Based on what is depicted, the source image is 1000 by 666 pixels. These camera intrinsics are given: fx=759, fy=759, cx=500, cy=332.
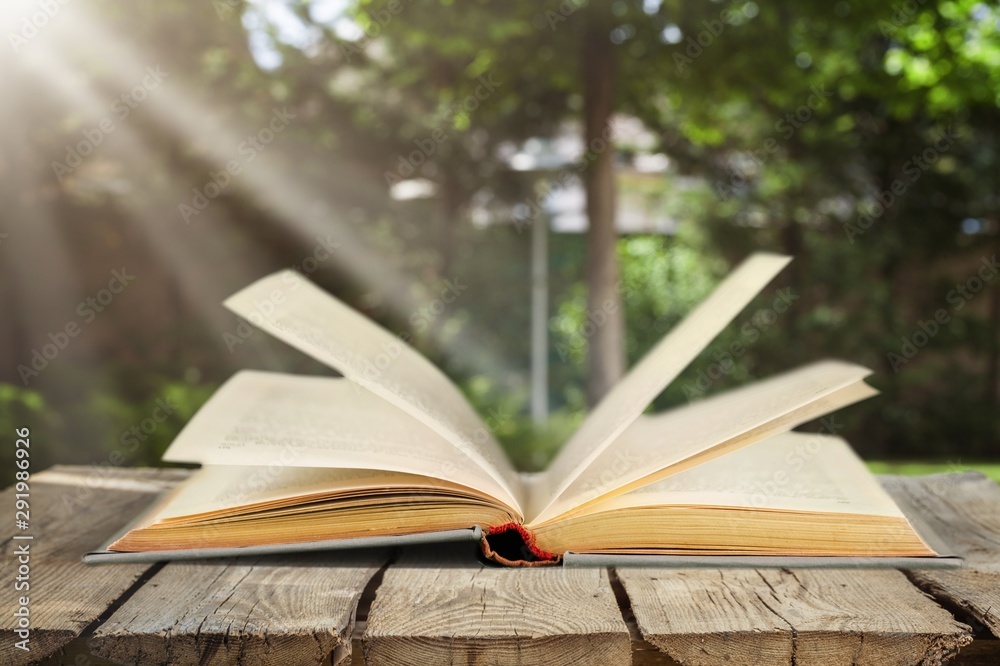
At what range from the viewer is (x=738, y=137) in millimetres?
8547

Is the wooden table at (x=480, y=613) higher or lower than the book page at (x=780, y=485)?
lower

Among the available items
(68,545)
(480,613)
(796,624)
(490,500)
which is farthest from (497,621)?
(68,545)

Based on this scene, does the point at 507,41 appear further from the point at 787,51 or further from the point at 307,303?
the point at 307,303

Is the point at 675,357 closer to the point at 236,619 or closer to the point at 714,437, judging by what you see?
the point at 714,437

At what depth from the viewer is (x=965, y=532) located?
3.47 feet

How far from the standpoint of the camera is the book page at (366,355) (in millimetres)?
895

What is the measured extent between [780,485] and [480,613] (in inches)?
18.2

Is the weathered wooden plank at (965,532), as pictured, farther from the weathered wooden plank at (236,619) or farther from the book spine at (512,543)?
the weathered wooden plank at (236,619)

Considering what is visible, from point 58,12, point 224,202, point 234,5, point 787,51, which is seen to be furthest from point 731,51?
point 224,202

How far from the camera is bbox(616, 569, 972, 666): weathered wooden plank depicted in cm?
72

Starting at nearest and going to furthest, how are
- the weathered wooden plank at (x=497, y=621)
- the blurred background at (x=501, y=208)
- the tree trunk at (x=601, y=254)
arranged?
1. the weathered wooden plank at (x=497, y=621)
2. the tree trunk at (x=601, y=254)
3. the blurred background at (x=501, y=208)

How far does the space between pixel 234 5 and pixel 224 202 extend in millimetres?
2777

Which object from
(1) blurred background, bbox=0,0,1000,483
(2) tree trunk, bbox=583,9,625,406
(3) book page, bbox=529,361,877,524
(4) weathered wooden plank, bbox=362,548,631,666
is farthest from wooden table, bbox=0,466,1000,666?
(2) tree trunk, bbox=583,9,625,406

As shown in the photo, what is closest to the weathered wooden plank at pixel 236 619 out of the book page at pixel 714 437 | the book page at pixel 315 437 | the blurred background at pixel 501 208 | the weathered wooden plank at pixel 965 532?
the book page at pixel 315 437
